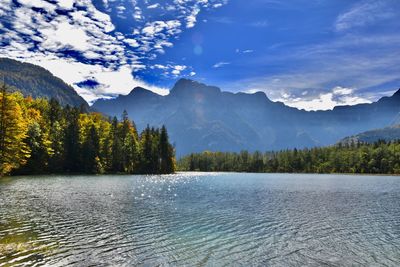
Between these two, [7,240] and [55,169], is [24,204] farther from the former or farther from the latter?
[55,169]

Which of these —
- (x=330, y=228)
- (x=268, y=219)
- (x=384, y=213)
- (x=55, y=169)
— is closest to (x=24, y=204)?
(x=268, y=219)

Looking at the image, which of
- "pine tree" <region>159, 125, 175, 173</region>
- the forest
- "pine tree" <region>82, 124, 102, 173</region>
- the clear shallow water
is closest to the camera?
the clear shallow water

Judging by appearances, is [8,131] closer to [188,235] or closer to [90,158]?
[90,158]

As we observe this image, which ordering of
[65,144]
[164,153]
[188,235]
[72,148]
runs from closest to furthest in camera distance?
1. [188,235]
2. [65,144]
3. [72,148]
4. [164,153]

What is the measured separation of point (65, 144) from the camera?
438ft

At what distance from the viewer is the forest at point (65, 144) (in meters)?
88.6

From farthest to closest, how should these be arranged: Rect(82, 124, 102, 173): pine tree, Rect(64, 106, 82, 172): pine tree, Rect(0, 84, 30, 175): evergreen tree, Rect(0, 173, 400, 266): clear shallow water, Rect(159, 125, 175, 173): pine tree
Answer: Rect(159, 125, 175, 173): pine tree
Rect(82, 124, 102, 173): pine tree
Rect(64, 106, 82, 172): pine tree
Rect(0, 84, 30, 175): evergreen tree
Rect(0, 173, 400, 266): clear shallow water

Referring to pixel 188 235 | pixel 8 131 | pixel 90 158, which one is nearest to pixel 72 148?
pixel 90 158

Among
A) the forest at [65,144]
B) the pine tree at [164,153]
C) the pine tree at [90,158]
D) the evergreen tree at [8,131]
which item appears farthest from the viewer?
the pine tree at [164,153]

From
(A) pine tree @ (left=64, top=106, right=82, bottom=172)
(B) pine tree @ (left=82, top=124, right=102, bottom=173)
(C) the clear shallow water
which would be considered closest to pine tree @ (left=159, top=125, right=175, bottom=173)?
(B) pine tree @ (left=82, top=124, right=102, bottom=173)

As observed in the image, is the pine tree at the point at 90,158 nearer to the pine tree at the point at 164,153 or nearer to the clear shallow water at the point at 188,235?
the pine tree at the point at 164,153

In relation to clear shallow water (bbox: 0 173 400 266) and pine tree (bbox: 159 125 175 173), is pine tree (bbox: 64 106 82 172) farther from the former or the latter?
clear shallow water (bbox: 0 173 400 266)

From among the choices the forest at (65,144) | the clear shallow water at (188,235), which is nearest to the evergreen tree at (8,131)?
the forest at (65,144)

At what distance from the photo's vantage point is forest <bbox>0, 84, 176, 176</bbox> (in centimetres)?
8856
